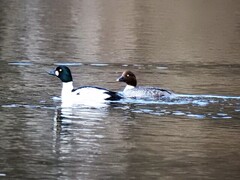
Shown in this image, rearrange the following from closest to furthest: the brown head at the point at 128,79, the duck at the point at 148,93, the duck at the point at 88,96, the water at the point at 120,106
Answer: the water at the point at 120,106, the duck at the point at 88,96, the duck at the point at 148,93, the brown head at the point at 128,79

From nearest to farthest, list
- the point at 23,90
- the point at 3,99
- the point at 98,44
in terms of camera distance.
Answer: the point at 3,99 < the point at 23,90 < the point at 98,44

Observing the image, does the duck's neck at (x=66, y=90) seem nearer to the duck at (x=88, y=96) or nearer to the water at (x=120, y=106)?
the duck at (x=88, y=96)

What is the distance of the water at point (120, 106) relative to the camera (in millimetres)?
11695

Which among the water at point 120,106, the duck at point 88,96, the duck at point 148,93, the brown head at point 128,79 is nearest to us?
the water at point 120,106

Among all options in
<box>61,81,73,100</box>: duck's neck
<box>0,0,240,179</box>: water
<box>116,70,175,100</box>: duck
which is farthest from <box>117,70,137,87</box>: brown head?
<box>61,81,73,100</box>: duck's neck

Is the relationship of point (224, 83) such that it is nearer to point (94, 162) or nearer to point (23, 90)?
point (23, 90)

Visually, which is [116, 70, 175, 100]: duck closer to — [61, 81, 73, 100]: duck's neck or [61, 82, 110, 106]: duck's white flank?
[61, 82, 110, 106]: duck's white flank

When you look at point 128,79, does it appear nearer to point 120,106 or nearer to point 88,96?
point 88,96

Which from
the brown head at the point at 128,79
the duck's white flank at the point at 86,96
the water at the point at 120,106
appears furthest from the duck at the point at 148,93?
the duck's white flank at the point at 86,96

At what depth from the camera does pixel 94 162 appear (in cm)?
1174

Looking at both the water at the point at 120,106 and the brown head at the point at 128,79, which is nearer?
the water at the point at 120,106

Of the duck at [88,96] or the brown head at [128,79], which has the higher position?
the brown head at [128,79]

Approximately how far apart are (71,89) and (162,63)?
22.1 ft

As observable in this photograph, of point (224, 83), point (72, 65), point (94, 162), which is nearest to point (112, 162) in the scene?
point (94, 162)
